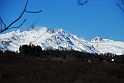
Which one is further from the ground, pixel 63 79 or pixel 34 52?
pixel 34 52

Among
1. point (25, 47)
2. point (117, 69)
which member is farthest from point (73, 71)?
point (25, 47)

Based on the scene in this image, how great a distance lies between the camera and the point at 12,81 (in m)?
14.4

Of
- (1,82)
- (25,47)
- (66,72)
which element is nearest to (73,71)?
(66,72)

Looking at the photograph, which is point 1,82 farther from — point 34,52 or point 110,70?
point 34,52

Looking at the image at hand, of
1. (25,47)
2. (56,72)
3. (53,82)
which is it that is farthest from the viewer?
(25,47)

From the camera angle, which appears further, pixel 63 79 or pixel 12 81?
pixel 63 79

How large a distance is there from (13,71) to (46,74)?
2526 mm

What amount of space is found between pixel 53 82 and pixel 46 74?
2168 mm

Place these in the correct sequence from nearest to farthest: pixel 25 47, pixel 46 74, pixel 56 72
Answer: pixel 46 74, pixel 56 72, pixel 25 47

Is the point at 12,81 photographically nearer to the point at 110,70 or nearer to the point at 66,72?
the point at 66,72

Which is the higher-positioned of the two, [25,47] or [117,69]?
[25,47]

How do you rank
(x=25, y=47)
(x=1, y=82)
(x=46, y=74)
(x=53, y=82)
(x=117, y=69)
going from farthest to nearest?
(x=25, y=47) → (x=117, y=69) → (x=46, y=74) → (x=53, y=82) → (x=1, y=82)

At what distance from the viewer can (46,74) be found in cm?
1734

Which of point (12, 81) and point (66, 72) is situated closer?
point (12, 81)
